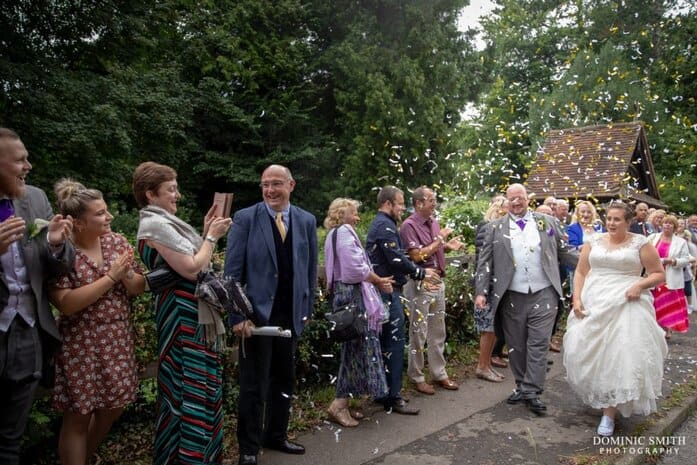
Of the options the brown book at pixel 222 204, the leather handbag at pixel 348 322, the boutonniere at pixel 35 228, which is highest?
the brown book at pixel 222 204

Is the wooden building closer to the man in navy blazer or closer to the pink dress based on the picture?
the pink dress

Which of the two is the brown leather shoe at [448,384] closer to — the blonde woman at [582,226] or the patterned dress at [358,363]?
the patterned dress at [358,363]

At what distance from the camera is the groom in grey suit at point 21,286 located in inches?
115

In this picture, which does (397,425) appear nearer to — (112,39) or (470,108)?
(112,39)

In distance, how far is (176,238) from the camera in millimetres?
3650

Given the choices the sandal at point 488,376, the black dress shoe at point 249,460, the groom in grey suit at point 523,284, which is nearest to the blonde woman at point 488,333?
the sandal at point 488,376

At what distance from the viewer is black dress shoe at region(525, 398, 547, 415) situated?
5867 mm

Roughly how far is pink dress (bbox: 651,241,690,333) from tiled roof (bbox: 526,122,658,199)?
11139mm

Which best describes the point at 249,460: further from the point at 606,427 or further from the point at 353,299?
the point at 606,427

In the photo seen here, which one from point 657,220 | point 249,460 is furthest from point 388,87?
point 249,460

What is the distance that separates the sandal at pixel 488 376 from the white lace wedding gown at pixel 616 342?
1575 mm

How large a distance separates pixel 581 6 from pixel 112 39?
81.3 ft

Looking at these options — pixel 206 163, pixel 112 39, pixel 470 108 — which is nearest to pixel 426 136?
pixel 470 108

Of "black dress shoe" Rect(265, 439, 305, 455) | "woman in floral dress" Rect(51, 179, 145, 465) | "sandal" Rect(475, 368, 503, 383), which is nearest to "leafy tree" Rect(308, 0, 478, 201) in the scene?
"sandal" Rect(475, 368, 503, 383)
